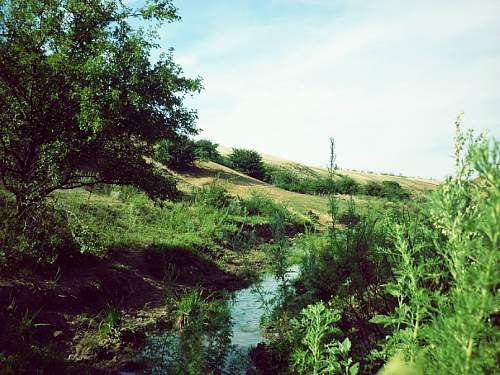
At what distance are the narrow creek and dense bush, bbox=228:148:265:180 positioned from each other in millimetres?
25261

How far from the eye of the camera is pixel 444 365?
7.89 ft

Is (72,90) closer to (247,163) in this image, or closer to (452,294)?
(452,294)

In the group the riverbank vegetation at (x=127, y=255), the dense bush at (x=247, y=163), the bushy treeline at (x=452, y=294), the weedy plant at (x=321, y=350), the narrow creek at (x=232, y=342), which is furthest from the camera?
the dense bush at (x=247, y=163)

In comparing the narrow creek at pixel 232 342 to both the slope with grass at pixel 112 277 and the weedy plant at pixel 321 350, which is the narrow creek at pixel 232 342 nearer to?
the slope with grass at pixel 112 277

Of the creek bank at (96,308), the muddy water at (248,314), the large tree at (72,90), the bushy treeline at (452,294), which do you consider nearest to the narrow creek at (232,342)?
the muddy water at (248,314)

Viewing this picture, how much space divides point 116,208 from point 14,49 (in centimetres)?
678

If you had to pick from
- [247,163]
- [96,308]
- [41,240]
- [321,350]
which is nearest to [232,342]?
[96,308]

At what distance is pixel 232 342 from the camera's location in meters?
7.07

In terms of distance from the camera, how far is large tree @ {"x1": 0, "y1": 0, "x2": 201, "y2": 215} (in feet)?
24.3

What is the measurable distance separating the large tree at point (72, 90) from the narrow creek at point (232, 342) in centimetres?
377

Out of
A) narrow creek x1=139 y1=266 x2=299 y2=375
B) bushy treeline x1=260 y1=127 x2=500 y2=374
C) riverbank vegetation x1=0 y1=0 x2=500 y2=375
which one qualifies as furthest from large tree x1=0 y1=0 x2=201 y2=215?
bushy treeline x1=260 y1=127 x2=500 y2=374

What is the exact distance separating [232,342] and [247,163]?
28201mm

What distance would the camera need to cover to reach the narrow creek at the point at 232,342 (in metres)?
5.65

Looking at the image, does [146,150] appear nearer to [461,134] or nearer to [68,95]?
[68,95]
